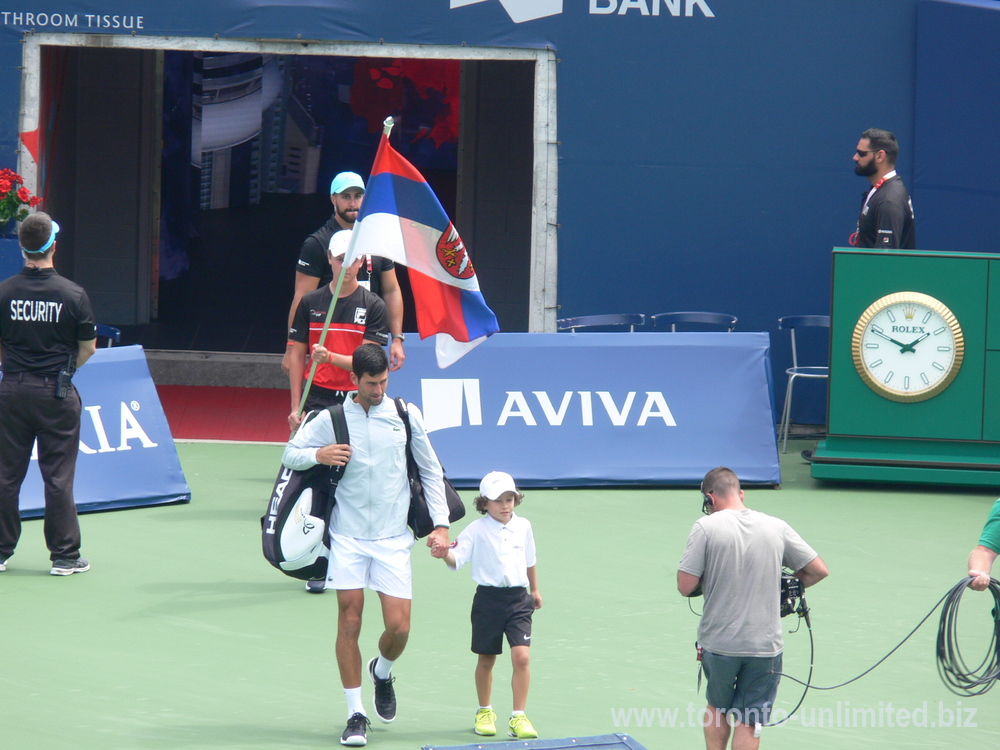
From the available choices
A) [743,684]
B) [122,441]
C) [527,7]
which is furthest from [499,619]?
[527,7]

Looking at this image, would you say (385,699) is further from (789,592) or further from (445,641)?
(789,592)

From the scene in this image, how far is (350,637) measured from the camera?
5.70 metres

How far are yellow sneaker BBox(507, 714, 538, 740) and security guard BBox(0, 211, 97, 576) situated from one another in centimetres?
358

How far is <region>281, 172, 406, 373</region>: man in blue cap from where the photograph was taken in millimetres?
8523

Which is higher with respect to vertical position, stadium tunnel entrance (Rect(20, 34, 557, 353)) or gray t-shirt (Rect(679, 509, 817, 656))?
stadium tunnel entrance (Rect(20, 34, 557, 353))

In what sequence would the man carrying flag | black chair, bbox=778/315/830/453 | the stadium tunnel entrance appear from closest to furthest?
the man carrying flag, black chair, bbox=778/315/830/453, the stadium tunnel entrance

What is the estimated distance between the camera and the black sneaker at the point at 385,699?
19.4ft

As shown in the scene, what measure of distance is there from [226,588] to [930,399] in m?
6.04

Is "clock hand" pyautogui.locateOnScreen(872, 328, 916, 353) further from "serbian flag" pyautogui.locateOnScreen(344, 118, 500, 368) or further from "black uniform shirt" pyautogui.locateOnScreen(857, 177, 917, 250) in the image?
"serbian flag" pyautogui.locateOnScreen(344, 118, 500, 368)

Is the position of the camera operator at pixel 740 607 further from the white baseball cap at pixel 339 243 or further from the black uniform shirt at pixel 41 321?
the black uniform shirt at pixel 41 321

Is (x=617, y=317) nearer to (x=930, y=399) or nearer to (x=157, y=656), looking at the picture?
(x=930, y=399)

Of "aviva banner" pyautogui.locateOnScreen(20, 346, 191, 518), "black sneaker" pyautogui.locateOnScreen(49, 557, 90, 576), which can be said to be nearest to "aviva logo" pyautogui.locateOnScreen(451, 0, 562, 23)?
"aviva banner" pyautogui.locateOnScreen(20, 346, 191, 518)

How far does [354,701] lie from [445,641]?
56.1 inches

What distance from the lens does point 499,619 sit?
19.0ft
